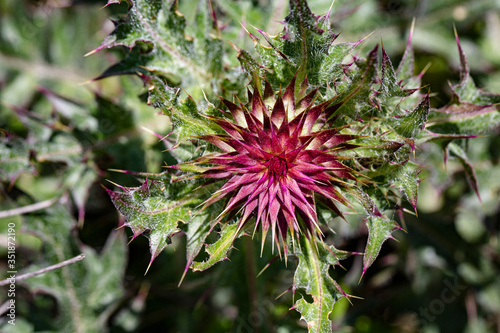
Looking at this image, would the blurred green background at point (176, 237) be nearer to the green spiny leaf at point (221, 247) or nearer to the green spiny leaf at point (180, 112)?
the green spiny leaf at point (180, 112)

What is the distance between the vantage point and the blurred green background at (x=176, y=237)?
160 inches

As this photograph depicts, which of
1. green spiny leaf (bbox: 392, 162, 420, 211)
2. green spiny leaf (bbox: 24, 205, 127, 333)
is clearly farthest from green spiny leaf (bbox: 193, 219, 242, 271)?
green spiny leaf (bbox: 24, 205, 127, 333)

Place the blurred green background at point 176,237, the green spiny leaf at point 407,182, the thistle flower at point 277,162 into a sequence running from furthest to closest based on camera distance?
the blurred green background at point 176,237
the green spiny leaf at point 407,182
the thistle flower at point 277,162

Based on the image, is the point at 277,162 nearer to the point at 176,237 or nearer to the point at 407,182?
the point at 407,182

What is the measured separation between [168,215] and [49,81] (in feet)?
12.4

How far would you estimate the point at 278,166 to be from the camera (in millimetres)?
2293

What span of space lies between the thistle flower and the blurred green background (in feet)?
4.32

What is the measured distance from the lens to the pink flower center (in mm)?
2289

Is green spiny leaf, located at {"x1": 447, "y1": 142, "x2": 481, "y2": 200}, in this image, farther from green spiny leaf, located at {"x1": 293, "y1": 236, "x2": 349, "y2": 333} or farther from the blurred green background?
green spiny leaf, located at {"x1": 293, "y1": 236, "x2": 349, "y2": 333}

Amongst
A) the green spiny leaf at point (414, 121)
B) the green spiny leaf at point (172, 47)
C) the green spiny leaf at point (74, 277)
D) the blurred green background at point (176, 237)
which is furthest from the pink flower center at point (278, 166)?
the green spiny leaf at point (74, 277)

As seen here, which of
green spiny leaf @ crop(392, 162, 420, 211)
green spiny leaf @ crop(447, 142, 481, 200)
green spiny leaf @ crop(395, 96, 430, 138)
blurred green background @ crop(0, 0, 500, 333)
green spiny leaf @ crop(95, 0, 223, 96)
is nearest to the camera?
green spiny leaf @ crop(395, 96, 430, 138)

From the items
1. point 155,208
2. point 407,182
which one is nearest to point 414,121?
point 407,182

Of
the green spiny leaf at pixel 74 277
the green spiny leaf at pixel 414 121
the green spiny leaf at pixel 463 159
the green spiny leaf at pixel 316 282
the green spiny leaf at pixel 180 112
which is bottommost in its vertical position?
the green spiny leaf at pixel 74 277

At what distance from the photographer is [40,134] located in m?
4.25
